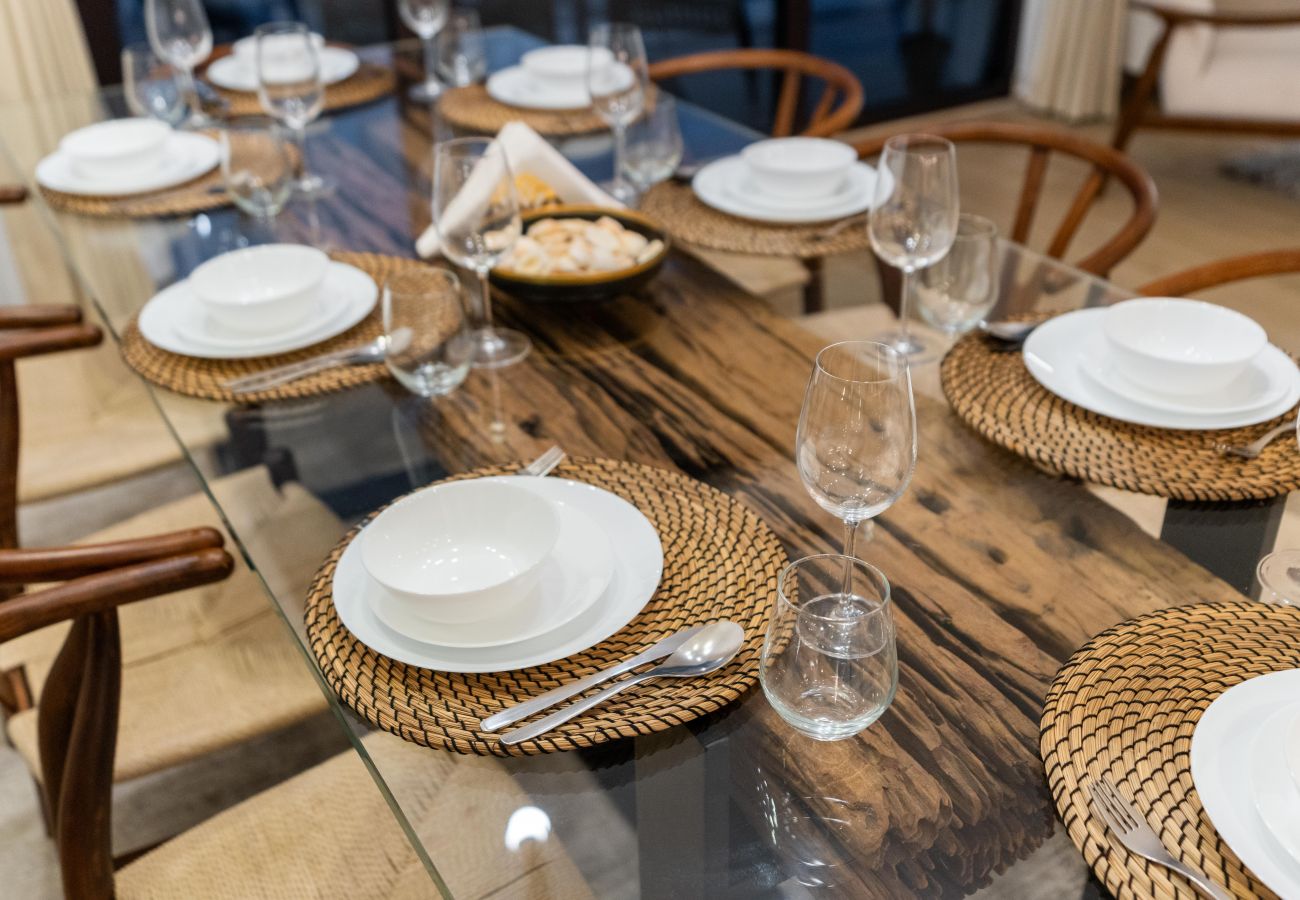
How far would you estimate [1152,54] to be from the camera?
3701mm

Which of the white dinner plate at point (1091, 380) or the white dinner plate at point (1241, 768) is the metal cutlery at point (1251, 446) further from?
the white dinner plate at point (1241, 768)

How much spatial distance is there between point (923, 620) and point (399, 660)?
40 centimetres

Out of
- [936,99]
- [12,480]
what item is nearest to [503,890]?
[12,480]

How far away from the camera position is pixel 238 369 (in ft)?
4.36

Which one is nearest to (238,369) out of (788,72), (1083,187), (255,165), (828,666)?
(255,165)

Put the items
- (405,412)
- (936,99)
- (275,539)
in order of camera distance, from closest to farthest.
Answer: (275,539) → (405,412) → (936,99)

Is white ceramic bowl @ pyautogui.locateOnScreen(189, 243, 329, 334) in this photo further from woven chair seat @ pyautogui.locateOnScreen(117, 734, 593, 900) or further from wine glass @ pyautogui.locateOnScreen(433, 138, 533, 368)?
woven chair seat @ pyautogui.locateOnScreen(117, 734, 593, 900)

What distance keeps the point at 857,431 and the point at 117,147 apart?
1474mm

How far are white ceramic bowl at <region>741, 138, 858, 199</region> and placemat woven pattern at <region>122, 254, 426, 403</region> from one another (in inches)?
22.6

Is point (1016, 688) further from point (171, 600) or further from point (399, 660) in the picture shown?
point (171, 600)

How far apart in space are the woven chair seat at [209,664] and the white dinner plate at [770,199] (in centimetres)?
76

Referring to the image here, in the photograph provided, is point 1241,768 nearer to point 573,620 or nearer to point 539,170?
point 573,620

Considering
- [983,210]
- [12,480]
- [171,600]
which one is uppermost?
[12,480]

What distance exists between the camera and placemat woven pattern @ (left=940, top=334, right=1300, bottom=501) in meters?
1.06
